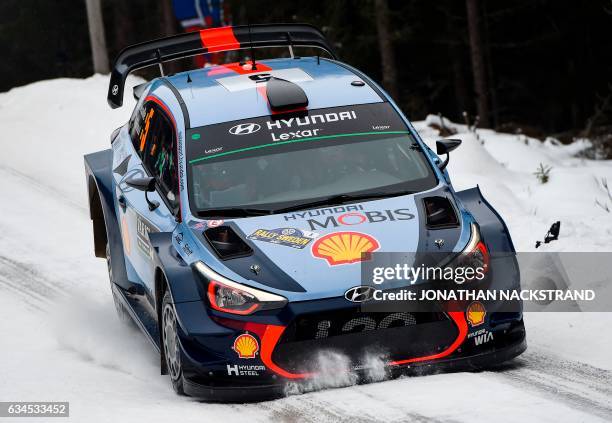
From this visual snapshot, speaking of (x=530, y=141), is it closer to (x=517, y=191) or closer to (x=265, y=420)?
(x=517, y=191)

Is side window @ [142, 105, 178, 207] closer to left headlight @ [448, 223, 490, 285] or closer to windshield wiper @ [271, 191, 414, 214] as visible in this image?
windshield wiper @ [271, 191, 414, 214]

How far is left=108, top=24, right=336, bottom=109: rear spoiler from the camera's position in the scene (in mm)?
9578

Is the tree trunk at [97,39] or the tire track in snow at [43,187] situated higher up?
the tree trunk at [97,39]

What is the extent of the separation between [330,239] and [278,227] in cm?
37

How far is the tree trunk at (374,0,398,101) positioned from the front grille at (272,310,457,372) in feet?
67.0

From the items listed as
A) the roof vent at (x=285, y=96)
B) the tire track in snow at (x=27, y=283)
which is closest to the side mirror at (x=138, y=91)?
the tire track in snow at (x=27, y=283)

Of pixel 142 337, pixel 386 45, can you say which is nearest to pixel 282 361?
pixel 142 337

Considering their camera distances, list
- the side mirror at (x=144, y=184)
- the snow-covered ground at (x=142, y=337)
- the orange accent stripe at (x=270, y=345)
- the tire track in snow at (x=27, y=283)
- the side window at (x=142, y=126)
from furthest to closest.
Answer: the tire track in snow at (x=27, y=283) → the side window at (x=142, y=126) → the side mirror at (x=144, y=184) → the orange accent stripe at (x=270, y=345) → the snow-covered ground at (x=142, y=337)

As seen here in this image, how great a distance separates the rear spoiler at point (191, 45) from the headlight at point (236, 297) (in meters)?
3.34

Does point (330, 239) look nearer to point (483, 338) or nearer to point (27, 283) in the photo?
point (483, 338)

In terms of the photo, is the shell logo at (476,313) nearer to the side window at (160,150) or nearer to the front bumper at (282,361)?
the front bumper at (282,361)

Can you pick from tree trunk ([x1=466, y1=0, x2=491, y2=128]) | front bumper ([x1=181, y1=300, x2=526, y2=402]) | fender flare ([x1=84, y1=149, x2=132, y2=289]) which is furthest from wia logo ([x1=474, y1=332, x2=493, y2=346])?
tree trunk ([x1=466, y1=0, x2=491, y2=128])

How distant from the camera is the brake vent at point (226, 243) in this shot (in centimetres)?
676

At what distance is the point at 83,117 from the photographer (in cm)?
1744
